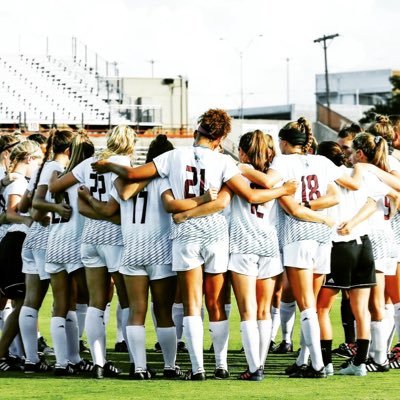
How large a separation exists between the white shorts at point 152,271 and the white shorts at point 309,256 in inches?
36.1

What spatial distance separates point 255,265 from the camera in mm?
8242

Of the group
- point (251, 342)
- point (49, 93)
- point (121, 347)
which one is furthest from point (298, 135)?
point (49, 93)

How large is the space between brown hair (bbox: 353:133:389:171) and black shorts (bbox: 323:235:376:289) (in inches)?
29.1

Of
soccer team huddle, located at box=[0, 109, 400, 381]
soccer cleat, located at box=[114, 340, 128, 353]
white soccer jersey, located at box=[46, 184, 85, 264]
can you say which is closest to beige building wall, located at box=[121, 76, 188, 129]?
soccer cleat, located at box=[114, 340, 128, 353]

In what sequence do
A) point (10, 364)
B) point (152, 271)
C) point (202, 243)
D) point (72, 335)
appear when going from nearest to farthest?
1. point (202, 243)
2. point (152, 271)
3. point (72, 335)
4. point (10, 364)

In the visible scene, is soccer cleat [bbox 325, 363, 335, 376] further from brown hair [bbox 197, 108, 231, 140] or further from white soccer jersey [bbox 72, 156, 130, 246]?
brown hair [bbox 197, 108, 231, 140]

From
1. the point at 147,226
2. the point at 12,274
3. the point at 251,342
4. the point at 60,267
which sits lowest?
the point at 251,342

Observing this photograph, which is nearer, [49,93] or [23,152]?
[23,152]

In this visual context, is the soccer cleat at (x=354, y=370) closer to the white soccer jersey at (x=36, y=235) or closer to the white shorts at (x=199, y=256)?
the white shorts at (x=199, y=256)

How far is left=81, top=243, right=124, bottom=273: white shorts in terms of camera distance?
330 inches

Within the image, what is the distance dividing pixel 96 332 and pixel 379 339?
2403mm

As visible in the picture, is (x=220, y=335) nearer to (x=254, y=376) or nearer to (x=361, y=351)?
(x=254, y=376)

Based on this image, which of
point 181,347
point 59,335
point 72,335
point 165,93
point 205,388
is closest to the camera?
point 205,388

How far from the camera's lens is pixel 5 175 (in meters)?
9.90
